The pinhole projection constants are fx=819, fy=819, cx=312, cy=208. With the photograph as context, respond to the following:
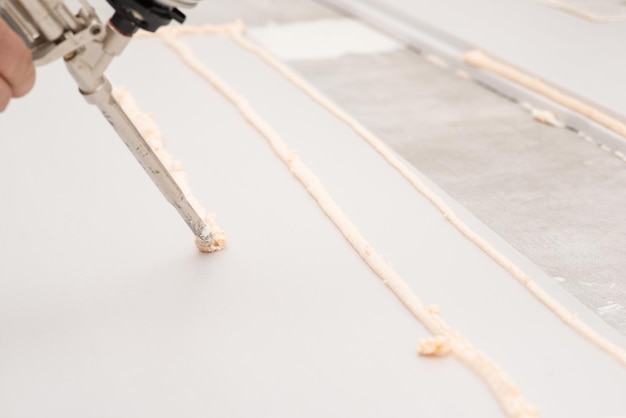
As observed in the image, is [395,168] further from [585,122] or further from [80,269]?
[80,269]

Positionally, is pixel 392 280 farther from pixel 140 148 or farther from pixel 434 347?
pixel 140 148

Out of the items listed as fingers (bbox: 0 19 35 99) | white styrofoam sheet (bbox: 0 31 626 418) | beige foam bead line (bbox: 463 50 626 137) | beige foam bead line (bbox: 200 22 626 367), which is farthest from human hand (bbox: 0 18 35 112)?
beige foam bead line (bbox: 463 50 626 137)

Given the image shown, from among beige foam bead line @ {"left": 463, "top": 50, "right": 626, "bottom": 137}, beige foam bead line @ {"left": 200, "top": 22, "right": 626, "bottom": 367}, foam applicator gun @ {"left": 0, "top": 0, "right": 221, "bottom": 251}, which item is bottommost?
beige foam bead line @ {"left": 463, "top": 50, "right": 626, "bottom": 137}

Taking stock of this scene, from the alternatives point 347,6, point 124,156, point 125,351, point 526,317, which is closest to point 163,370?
point 125,351

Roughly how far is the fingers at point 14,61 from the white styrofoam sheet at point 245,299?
0.34 m

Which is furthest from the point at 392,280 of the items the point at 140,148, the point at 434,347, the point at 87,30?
the point at 87,30

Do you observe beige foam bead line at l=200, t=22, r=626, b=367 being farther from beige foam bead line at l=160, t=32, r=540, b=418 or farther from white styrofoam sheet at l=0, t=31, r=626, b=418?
beige foam bead line at l=160, t=32, r=540, b=418

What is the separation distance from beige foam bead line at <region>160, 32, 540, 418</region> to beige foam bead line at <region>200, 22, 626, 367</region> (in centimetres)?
16

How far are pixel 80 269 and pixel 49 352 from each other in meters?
0.20

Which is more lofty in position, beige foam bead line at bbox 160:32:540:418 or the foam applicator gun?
the foam applicator gun

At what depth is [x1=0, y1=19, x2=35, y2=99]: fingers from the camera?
0.90 meters

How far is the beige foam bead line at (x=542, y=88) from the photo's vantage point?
1725 millimetres

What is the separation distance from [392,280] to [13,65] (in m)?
0.59

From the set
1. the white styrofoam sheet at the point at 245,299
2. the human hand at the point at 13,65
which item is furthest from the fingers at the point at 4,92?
the white styrofoam sheet at the point at 245,299
